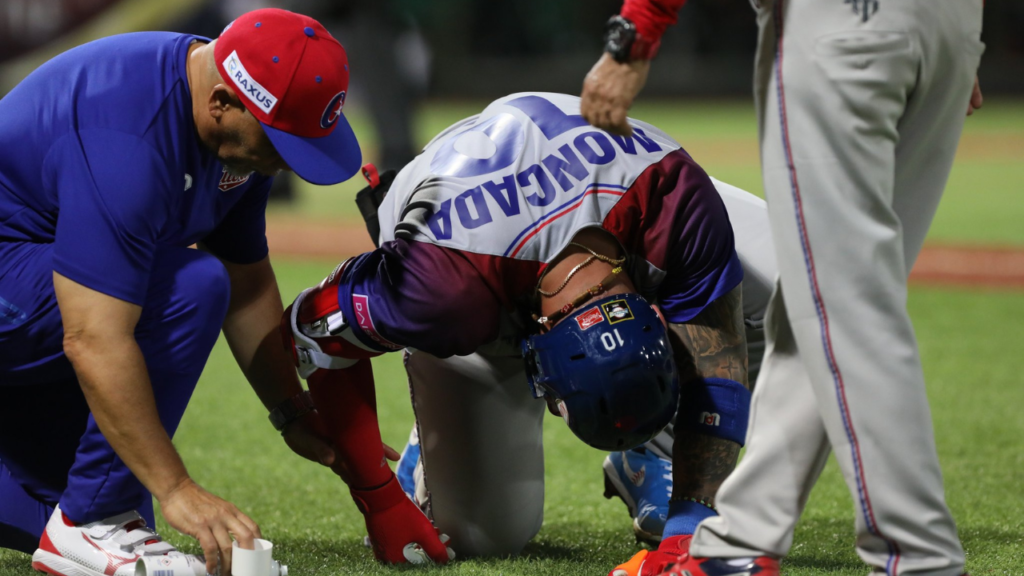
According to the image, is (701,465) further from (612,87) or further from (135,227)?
(135,227)

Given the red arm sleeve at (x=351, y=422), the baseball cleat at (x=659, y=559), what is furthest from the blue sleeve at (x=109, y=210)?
the baseball cleat at (x=659, y=559)

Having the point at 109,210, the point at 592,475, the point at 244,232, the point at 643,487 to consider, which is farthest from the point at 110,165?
the point at 592,475

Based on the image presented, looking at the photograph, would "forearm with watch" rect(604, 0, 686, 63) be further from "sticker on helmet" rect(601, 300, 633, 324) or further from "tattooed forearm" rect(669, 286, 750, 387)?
"tattooed forearm" rect(669, 286, 750, 387)

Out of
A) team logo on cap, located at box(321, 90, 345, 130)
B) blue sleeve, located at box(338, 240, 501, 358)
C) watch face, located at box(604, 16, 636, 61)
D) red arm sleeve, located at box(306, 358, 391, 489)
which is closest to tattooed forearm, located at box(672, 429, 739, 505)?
blue sleeve, located at box(338, 240, 501, 358)

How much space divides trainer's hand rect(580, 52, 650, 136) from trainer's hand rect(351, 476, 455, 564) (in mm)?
1171

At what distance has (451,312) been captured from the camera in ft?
7.96

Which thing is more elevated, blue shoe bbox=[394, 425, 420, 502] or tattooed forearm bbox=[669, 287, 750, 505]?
tattooed forearm bbox=[669, 287, 750, 505]

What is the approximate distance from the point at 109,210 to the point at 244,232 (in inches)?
26.8

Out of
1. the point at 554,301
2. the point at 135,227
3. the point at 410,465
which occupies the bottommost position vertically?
the point at 410,465

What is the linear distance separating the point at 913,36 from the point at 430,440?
5.53ft

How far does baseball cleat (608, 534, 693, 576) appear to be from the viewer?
2303mm

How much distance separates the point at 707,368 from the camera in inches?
100

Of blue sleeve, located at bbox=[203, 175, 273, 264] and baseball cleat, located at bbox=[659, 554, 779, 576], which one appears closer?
baseball cleat, located at bbox=[659, 554, 779, 576]

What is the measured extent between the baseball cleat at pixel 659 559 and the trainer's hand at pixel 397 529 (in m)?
0.50
